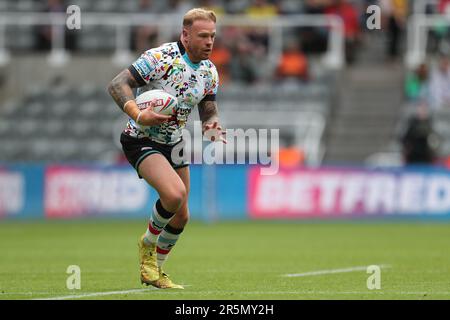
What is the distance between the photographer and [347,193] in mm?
24016

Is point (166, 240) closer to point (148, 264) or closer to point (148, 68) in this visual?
point (148, 264)

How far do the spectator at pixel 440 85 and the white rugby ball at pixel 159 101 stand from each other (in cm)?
1621

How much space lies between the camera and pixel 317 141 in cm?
2567

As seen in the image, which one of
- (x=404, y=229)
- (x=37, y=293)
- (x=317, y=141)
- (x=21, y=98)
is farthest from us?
(x=21, y=98)

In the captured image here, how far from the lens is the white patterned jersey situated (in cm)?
1098

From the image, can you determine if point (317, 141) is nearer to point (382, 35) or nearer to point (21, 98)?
point (382, 35)

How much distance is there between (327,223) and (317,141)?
289 centimetres

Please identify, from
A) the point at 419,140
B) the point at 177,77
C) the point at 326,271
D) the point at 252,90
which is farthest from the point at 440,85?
the point at 177,77

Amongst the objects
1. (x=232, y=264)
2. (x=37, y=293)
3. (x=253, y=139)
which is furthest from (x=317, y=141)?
(x=37, y=293)

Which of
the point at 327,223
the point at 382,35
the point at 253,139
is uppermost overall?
the point at 382,35

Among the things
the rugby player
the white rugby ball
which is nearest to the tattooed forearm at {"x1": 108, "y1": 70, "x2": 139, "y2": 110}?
the rugby player

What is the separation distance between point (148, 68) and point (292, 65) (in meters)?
17.0

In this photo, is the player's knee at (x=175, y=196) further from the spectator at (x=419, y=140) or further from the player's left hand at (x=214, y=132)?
the spectator at (x=419, y=140)

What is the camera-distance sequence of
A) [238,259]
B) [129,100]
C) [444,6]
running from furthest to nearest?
[444,6], [238,259], [129,100]
